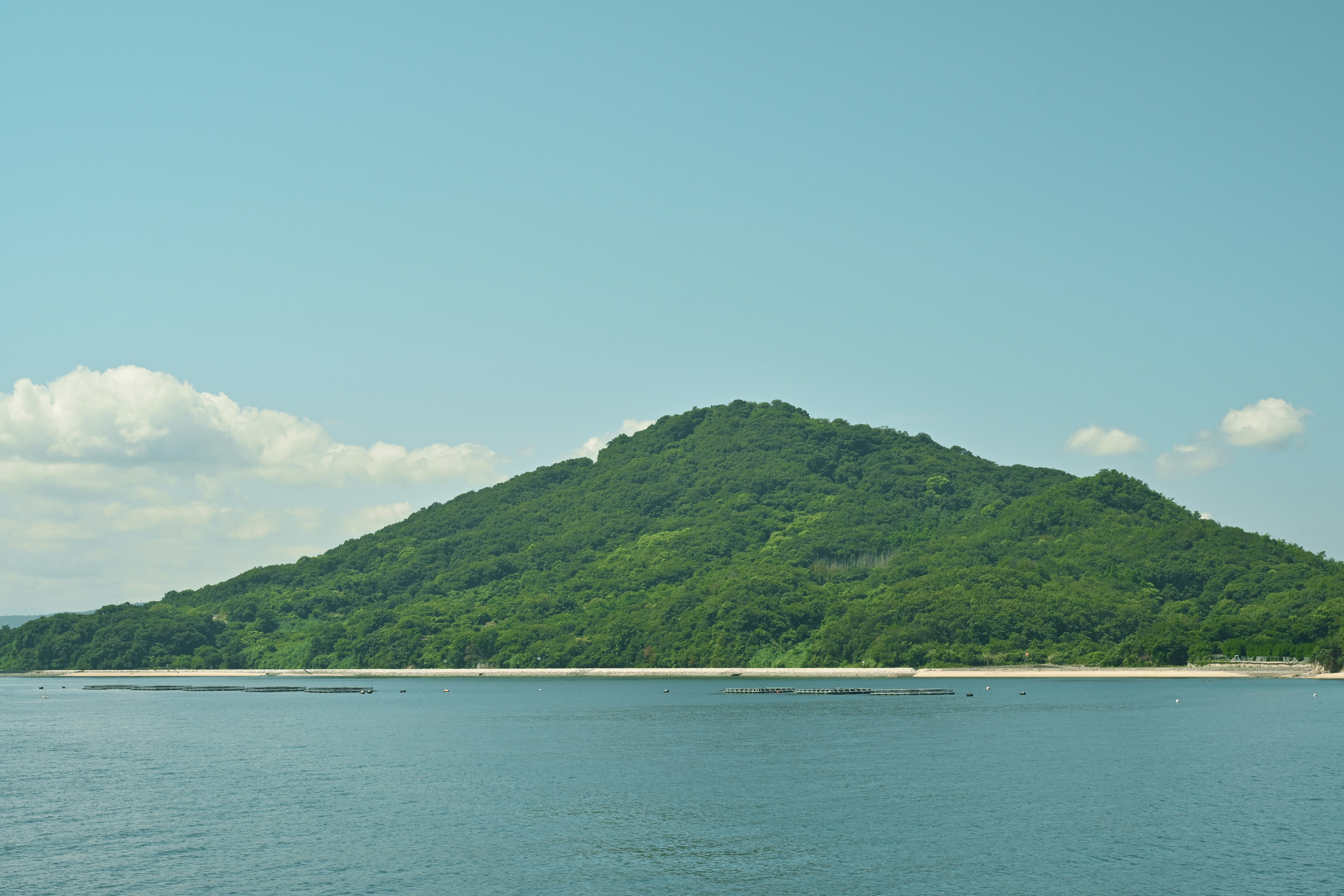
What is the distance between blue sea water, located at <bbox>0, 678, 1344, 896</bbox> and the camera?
5178 centimetres

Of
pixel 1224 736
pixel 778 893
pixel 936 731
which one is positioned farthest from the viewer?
pixel 936 731

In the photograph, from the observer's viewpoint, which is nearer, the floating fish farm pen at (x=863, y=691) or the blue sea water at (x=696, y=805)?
the blue sea water at (x=696, y=805)

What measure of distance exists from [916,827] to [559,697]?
121 m

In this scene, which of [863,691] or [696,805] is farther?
[863,691]

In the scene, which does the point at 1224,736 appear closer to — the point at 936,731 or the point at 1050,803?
the point at 936,731

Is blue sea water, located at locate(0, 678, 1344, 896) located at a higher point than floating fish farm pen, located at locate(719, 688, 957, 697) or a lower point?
lower

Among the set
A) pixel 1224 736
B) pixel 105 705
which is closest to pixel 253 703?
pixel 105 705

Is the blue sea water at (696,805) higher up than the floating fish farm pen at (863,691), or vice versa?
the floating fish farm pen at (863,691)

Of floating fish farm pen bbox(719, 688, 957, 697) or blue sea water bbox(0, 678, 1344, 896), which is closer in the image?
blue sea water bbox(0, 678, 1344, 896)

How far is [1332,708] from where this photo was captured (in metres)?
128

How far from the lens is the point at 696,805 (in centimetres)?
7075

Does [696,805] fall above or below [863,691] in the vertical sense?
below

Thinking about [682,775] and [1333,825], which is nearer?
[1333,825]

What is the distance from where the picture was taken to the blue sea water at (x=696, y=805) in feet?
170
